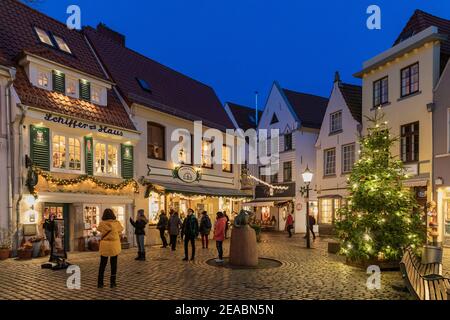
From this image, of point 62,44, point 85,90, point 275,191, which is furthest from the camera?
point 275,191

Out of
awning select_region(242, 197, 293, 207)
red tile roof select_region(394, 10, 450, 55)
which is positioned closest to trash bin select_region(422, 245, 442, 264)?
red tile roof select_region(394, 10, 450, 55)

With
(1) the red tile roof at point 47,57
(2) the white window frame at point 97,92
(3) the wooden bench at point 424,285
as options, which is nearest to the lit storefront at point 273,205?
(1) the red tile roof at point 47,57

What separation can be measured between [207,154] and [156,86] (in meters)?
4.64

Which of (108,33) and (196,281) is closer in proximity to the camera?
(196,281)

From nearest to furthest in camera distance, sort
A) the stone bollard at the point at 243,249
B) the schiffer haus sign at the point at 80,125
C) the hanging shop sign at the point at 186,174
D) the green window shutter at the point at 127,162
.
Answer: the stone bollard at the point at 243,249, the schiffer haus sign at the point at 80,125, the green window shutter at the point at 127,162, the hanging shop sign at the point at 186,174

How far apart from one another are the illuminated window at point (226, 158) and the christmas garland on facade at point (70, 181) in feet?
26.7

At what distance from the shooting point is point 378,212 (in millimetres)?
12906

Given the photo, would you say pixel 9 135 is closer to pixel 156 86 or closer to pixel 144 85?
pixel 144 85

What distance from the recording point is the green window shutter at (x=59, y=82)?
16.9 m

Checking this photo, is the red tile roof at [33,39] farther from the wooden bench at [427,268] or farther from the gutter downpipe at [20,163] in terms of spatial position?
the wooden bench at [427,268]

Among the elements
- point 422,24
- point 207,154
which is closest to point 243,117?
point 207,154

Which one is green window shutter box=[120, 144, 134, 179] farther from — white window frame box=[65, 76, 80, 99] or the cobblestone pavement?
the cobblestone pavement

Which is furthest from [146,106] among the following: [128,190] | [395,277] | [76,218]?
[395,277]
